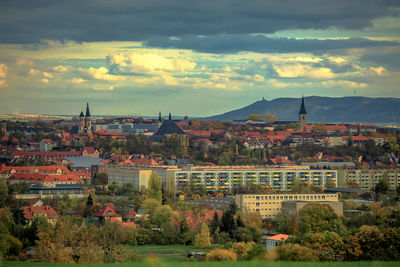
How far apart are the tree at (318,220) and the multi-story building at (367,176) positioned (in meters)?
33.2

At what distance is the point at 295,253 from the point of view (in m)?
26.6

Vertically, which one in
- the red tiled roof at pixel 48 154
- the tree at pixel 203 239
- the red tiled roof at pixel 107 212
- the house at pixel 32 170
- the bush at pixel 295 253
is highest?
the red tiled roof at pixel 48 154

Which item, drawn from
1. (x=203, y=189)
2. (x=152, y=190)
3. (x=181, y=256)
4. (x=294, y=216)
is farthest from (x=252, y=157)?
(x=181, y=256)

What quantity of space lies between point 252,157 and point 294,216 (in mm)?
45785

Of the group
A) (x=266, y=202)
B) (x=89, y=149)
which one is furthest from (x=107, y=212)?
(x=89, y=149)

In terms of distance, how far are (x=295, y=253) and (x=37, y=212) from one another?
20.1m

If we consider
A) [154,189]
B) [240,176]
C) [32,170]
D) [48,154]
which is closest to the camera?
[154,189]

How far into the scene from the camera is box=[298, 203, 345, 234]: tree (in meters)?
37.5

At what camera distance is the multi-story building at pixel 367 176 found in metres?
74.3

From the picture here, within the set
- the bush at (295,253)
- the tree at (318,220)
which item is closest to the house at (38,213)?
the tree at (318,220)

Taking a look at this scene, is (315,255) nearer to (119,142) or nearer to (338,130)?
(119,142)

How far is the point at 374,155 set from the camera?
9344 cm

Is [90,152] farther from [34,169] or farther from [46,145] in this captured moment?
[34,169]

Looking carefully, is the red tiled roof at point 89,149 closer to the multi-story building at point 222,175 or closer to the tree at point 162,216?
the multi-story building at point 222,175
